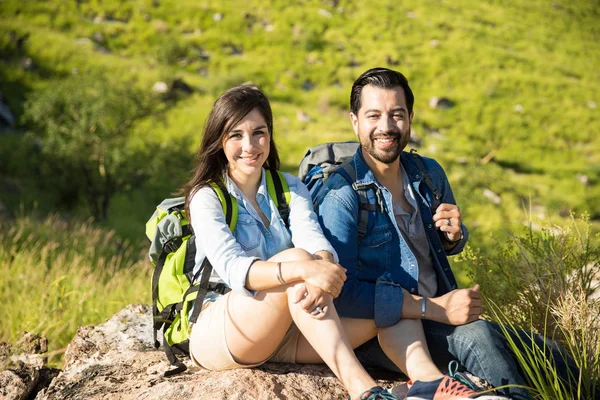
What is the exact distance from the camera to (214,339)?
2395 millimetres

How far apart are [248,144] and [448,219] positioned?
1.12 metres

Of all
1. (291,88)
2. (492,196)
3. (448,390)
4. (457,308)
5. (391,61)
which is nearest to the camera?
(448,390)

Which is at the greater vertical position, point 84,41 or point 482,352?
point 84,41

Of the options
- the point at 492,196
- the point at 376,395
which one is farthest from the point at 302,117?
the point at 376,395

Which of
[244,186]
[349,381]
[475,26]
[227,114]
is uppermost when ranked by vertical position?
[475,26]

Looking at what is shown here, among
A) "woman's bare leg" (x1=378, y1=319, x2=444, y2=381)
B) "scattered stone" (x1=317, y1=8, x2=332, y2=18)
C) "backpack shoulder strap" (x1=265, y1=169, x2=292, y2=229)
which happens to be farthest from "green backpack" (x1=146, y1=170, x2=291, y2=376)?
"scattered stone" (x1=317, y1=8, x2=332, y2=18)

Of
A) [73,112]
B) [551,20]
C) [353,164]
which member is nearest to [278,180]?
[353,164]

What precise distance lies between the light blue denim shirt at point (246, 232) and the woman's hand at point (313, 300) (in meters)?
0.23

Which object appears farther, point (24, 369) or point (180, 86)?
point (180, 86)

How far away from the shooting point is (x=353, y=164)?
281 cm

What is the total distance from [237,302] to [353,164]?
97 cm

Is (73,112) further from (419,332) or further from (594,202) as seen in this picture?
(594,202)

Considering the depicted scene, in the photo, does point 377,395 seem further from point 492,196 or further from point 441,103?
point 441,103

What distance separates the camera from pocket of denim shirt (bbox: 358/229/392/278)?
2.67 meters
